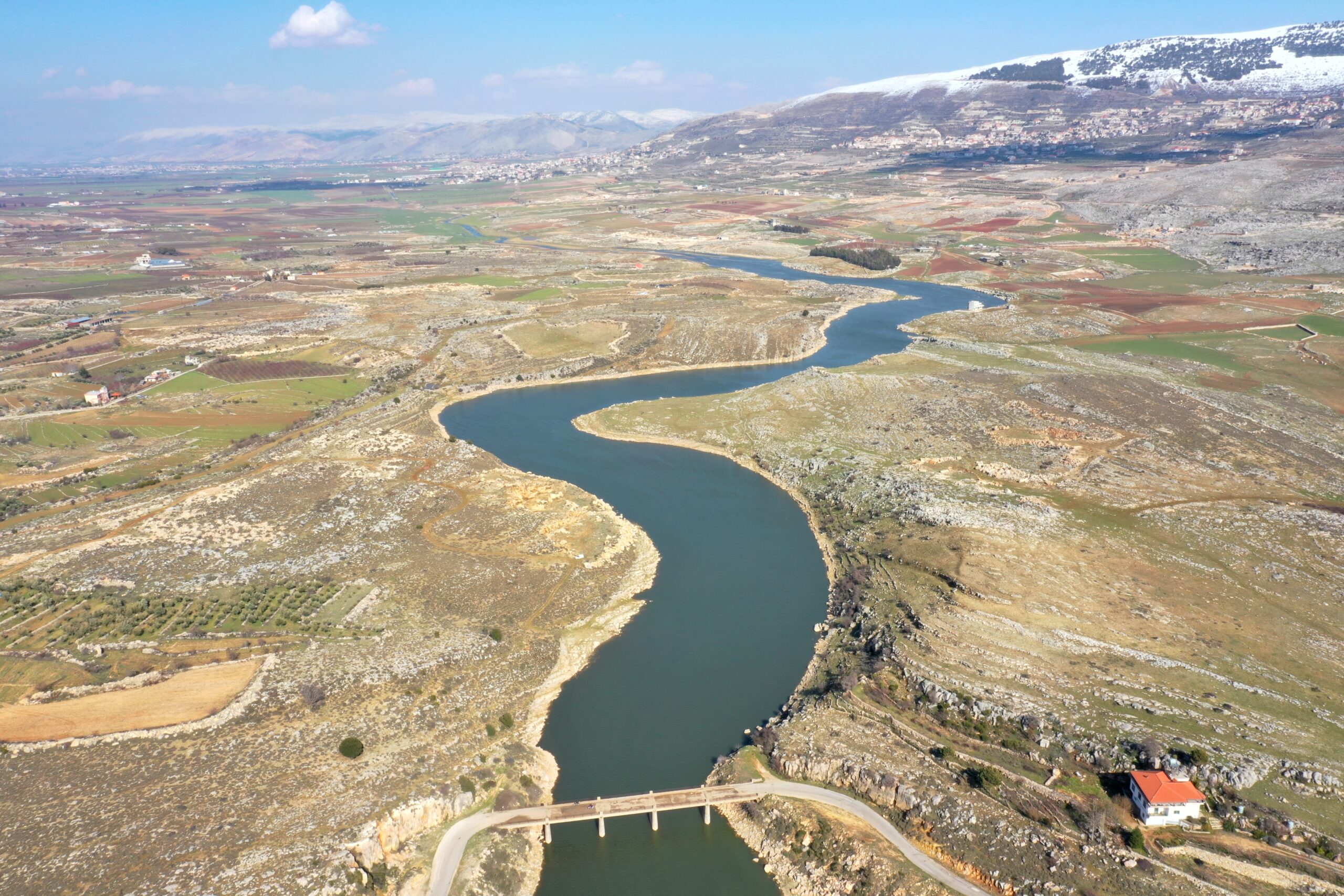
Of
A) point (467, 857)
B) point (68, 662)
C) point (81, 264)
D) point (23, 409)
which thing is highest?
point (81, 264)

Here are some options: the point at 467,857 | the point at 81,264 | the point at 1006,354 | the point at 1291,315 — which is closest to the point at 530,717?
the point at 467,857

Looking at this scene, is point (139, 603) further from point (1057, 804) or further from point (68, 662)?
point (1057, 804)

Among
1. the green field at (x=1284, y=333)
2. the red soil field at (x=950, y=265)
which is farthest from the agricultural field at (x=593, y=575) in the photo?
the red soil field at (x=950, y=265)

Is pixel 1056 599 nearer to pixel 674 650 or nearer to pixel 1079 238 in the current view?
pixel 674 650

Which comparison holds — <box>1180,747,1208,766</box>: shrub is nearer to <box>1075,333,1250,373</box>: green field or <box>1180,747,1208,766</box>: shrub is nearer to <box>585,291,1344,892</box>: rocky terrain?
Answer: <box>585,291,1344,892</box>: rocky terrain

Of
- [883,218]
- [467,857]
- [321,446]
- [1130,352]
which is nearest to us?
[467,857]

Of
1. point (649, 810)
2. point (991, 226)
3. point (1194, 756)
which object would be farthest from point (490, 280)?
point (1194, 756)
